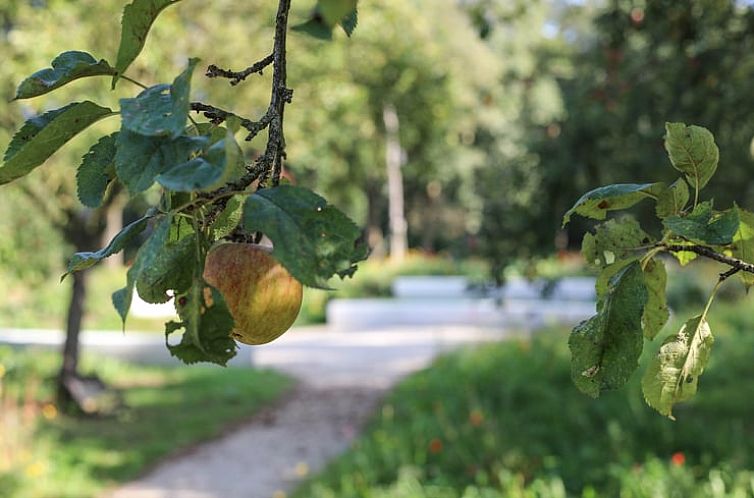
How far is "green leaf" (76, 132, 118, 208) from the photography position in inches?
25.9

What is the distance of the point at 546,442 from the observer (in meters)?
4.81

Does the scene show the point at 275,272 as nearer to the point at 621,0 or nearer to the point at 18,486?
the point at 621,0

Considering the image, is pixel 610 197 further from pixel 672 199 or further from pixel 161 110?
pixel 161 110

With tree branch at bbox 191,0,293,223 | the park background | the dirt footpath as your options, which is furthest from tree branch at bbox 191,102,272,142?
the dirt footpath

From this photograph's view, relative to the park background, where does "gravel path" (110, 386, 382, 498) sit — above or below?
Result: below

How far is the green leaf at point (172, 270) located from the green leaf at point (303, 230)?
0.07 metres

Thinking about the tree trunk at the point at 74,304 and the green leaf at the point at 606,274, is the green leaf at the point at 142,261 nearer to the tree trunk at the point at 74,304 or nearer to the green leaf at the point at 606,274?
the green leaf at the point at 606,274

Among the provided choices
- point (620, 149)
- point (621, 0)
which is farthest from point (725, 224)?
point (620, 149)

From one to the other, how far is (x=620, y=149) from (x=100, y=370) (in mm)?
5661

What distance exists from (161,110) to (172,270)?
0.34ft

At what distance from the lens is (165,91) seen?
0.55 m

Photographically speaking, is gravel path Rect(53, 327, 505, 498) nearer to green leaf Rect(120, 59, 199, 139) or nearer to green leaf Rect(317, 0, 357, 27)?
green leaf Rect(120, 59, 199, 139)

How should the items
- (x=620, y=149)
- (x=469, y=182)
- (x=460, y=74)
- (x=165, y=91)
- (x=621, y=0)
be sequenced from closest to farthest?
1. (x=165, y=91)
2. (x=621, y=0)
3. (x=620, y=149)
4. (x=460, y=74)
5. (x=469, y=182)

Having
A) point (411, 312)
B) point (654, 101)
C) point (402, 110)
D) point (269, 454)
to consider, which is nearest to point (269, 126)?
point (654, 101)
